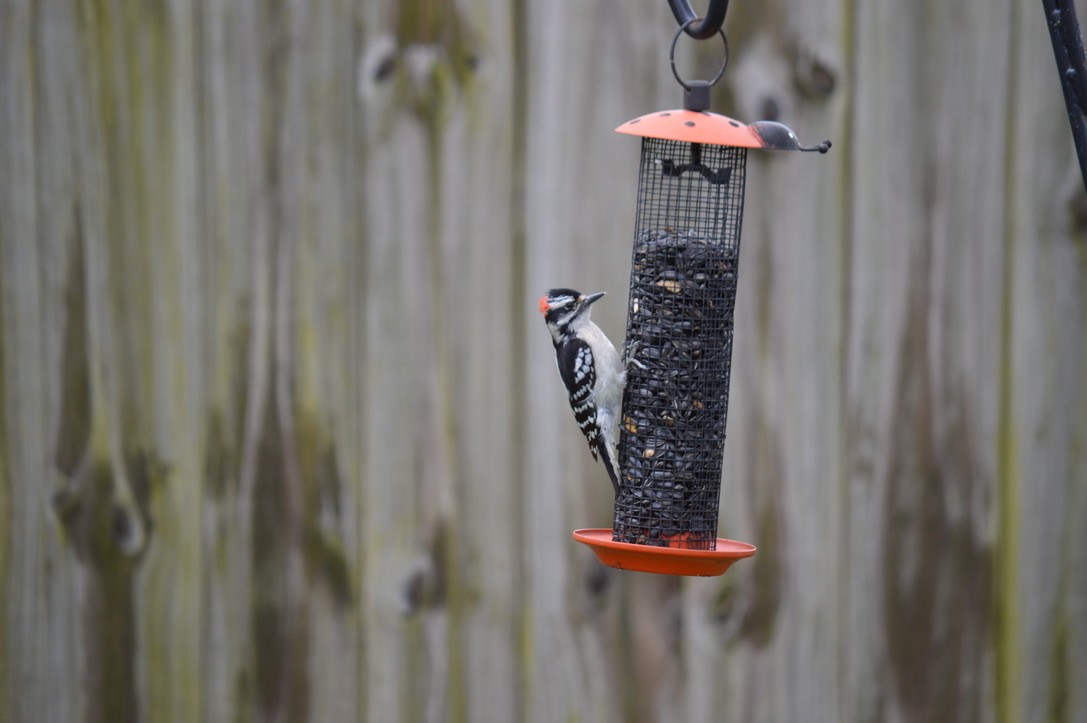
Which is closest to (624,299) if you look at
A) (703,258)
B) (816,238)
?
(703,258)

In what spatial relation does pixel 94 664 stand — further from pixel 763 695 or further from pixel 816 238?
pixel 816 238

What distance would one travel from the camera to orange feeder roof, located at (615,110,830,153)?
2.40 metres

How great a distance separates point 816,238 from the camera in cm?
310

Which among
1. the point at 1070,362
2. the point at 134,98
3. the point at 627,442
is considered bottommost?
the point at 627,442

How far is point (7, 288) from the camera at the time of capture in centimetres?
313

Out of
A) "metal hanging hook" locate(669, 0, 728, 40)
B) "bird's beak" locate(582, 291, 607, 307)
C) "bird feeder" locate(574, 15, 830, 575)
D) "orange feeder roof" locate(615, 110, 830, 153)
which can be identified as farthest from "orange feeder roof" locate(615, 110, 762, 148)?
"bird's beak" locate(582, 291, 607, 307)

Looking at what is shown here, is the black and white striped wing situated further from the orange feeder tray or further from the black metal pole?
the black metal pole

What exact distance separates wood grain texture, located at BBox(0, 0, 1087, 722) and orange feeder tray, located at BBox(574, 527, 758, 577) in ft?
1.63

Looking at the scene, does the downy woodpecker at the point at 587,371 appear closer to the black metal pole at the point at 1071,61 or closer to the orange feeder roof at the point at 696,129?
the orange feeder roof at the point at 696,129

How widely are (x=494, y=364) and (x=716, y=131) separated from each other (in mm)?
981

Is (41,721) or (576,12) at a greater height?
(576,12)

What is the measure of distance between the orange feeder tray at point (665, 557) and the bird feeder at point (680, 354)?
0.83ft

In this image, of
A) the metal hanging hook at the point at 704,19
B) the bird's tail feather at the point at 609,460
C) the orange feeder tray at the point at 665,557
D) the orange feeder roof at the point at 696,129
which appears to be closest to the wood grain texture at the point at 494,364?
the bird's tail feather at the point at 609,460

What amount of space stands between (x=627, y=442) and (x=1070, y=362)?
1.18m
